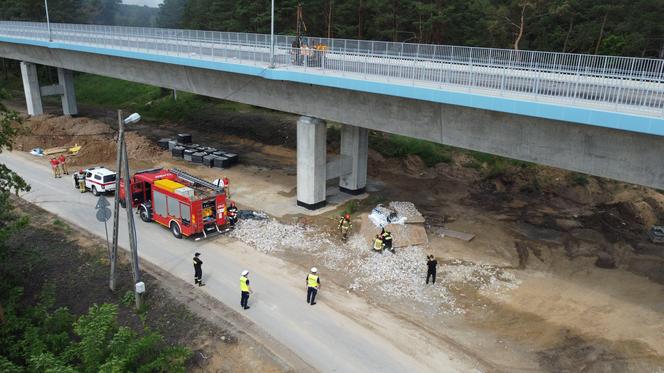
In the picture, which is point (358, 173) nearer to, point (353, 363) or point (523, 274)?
point (523, 274)

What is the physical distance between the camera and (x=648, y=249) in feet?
72.0

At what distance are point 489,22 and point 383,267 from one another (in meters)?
27.1

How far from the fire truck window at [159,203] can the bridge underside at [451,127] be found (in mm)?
6581

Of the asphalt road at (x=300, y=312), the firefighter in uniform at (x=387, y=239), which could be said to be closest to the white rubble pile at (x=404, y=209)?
the firefighter in uniform at (x=387, y=239)

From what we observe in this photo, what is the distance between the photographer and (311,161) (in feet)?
76.9

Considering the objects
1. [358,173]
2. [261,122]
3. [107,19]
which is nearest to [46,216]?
[358,173]

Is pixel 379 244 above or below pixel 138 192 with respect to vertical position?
below

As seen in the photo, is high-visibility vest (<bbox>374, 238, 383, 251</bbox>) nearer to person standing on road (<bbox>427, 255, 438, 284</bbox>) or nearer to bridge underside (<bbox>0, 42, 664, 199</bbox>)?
person standing on road (<bbox>427, 255, 438, 284</bbox>)

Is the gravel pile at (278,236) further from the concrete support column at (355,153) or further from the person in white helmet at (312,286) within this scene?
the concrete support column at (355,153)

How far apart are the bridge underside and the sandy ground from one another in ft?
14.9

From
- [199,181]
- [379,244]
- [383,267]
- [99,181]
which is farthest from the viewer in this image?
[99,181]

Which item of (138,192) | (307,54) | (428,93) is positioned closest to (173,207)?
(138,192)

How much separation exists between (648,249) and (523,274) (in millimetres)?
7401

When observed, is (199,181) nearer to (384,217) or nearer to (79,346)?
(384,217)
